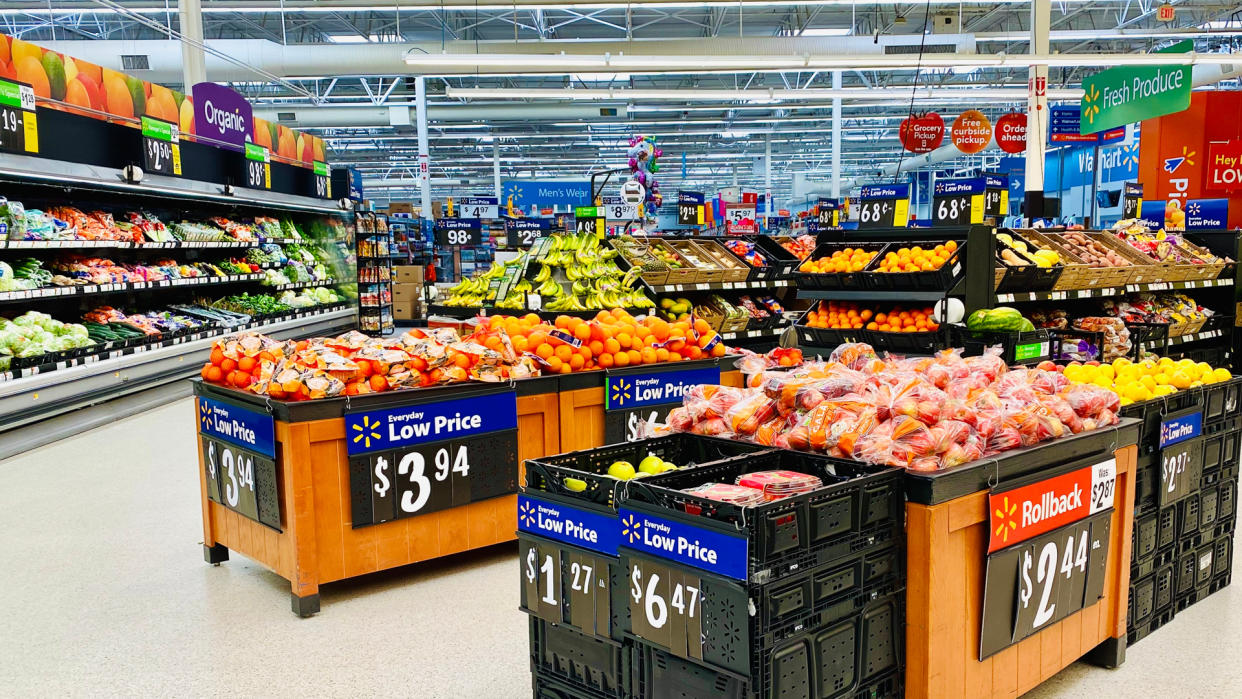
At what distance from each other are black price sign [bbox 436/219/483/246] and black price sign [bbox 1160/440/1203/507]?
14413mm

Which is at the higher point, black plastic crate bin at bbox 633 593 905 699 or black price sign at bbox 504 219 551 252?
black price sign at bbox 504 219 551 252

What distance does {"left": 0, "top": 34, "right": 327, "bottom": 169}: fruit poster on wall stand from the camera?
7.24m

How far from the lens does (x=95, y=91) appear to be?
8.10 metres

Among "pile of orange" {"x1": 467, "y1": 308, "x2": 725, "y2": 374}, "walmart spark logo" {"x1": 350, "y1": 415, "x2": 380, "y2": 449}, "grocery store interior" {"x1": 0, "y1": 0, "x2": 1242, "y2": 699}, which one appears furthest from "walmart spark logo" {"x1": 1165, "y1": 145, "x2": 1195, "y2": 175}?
"walmart spark logo" {"x1": 350, "y1": 415, "x2": 380, "y2": 449}

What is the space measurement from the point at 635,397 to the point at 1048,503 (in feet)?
7.44

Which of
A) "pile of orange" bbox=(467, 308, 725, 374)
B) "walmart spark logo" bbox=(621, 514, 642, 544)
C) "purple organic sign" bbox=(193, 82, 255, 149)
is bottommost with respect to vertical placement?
"walmart spark logo" bbox=(621, 514, 642, 544)

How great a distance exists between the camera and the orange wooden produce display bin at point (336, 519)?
344 cm

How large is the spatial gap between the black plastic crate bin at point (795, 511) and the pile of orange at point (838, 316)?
13.2ft

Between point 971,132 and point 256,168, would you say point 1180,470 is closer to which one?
point 256,168

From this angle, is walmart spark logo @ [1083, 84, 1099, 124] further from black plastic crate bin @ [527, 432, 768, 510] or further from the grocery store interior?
black plastic crate bin @ [527, 432, 768, 510]

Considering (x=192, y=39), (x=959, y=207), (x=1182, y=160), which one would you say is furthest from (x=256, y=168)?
(x=1182, y=160)

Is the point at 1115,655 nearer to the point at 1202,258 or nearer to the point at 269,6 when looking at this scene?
the point at 1202,258

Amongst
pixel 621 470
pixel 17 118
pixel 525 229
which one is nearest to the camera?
pixel 621 470

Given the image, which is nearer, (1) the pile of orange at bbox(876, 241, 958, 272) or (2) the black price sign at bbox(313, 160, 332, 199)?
(1) the pile of orange at bbox(876, 241, 958, 272)
